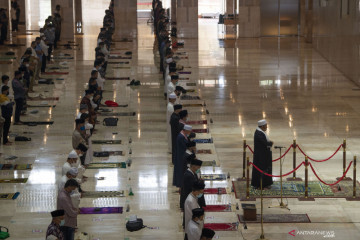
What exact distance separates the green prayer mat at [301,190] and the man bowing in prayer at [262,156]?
0.17 metres

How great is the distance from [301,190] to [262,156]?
3.29 ft

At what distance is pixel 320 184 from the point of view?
1614 cm

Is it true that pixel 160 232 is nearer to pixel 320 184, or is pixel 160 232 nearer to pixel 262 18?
pixel 320 184

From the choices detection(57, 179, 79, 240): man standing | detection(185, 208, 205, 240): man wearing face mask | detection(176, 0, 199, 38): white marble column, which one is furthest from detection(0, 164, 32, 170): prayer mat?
detection(176, 0, 199, 38): white marble column

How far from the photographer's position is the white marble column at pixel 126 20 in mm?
39375

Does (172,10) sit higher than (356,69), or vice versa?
(172,10)

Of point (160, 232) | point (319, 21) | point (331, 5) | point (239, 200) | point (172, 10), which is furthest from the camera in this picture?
point (172, 10)

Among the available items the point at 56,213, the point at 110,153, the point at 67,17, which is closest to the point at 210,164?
the point at 110,153

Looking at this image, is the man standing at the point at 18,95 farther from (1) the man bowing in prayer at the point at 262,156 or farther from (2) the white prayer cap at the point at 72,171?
(2) the white prayer cap at the point at 72,171

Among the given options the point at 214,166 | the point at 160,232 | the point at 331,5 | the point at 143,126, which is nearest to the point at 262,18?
the point at 331,5

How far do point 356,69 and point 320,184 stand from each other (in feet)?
38.7

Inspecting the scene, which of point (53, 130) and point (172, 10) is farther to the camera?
Answer: point (172, 10)

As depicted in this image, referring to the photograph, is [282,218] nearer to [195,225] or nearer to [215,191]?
[215,191]

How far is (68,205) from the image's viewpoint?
1269 cm
